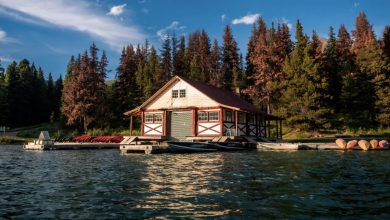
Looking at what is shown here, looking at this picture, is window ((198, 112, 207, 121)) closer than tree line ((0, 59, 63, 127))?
Yes

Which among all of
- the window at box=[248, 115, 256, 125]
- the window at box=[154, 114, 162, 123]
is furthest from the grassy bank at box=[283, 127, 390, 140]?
the window at box=[154, 114, 162, 123]

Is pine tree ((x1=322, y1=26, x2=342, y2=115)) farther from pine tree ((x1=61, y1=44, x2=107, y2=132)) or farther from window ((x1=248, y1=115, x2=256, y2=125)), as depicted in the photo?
pine tree ((x1=61, y1=44, x2=107, y2=132))

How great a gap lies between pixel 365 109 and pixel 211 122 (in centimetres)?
2817

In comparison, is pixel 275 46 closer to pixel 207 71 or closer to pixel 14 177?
pixel 207 71

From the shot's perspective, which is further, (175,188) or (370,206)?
(175,188)

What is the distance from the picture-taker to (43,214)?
23.2ft

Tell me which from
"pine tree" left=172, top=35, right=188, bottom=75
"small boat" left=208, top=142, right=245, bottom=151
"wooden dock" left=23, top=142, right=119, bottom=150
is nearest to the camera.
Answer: "small boat" left=208, top=142, right=245, bottom=151

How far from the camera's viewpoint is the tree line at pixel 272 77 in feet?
145

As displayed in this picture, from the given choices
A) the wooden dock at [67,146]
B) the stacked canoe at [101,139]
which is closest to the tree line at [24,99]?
the stacked canoe at [101,139]

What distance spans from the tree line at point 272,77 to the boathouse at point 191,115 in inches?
426

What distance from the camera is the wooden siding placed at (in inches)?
1272

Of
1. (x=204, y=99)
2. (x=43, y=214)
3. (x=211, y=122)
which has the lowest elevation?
(x=43, y=214)

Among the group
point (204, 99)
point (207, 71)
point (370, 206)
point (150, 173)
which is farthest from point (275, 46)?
point (370, 206)

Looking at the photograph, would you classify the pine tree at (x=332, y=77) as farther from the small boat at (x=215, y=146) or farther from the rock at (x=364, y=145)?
the small boat at (x=215, y=146)
